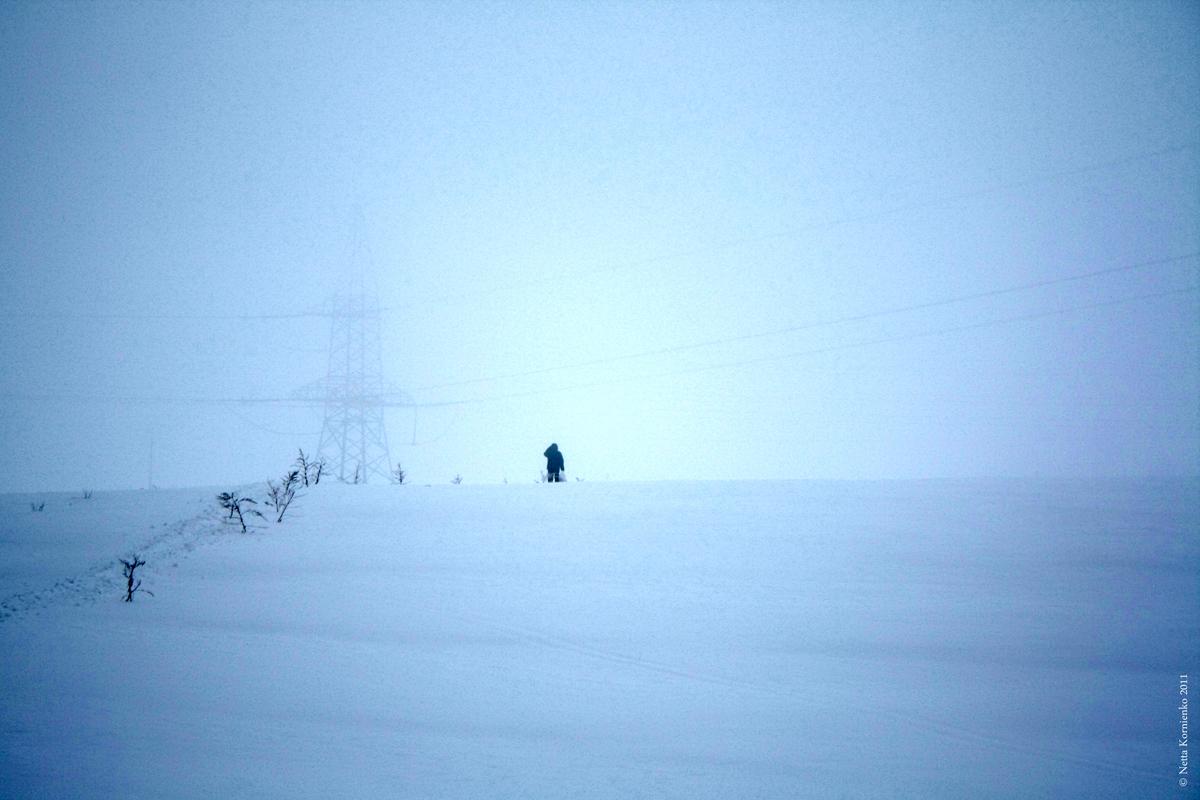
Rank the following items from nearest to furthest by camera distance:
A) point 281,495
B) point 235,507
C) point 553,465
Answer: point 235,507, point 281,495, point 553,465

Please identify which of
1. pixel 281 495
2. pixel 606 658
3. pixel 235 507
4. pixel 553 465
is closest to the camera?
pixel 606 658

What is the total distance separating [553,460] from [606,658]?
13.1m

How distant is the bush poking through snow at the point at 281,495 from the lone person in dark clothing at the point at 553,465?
22.6 feet

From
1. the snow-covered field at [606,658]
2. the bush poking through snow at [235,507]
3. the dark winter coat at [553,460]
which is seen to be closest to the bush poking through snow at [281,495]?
the bush poking through snow at [235,507]

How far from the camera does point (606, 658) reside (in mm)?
5547

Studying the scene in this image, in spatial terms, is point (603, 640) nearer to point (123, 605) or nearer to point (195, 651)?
point (195, 651)

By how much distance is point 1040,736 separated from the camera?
4.18 metres

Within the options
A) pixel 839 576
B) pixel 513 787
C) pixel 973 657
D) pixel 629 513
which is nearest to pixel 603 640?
pixel 513 787

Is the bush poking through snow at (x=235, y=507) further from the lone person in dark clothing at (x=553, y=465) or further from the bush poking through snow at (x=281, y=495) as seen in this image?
the lone person in dark clothing at (x=553, y=465)

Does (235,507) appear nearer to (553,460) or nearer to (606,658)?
(606,658)

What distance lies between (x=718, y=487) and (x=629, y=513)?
3301 mm

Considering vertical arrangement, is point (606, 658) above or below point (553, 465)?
below

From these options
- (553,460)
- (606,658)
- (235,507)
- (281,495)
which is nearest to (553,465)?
(553,460)

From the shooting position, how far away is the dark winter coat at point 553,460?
18500 mm
